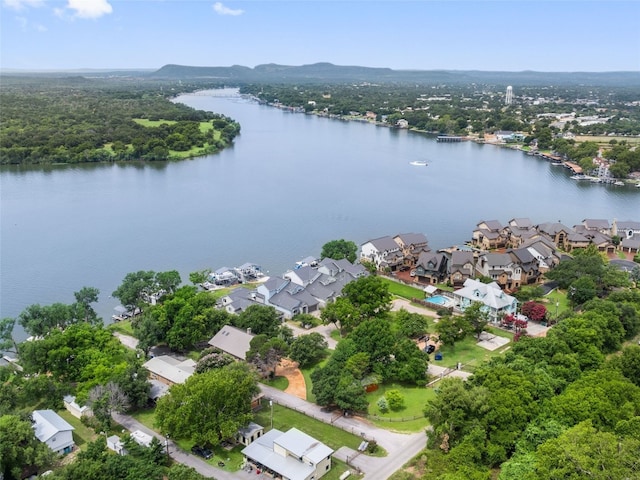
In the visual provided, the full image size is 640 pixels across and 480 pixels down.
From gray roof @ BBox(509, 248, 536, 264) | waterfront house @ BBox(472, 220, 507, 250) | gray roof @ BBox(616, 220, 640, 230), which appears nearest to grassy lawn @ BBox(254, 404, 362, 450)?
gray roof @ BBox(509, 248, 536, 264)

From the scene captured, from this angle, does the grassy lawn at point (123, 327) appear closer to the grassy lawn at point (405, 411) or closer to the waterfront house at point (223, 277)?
the waterfront house at point (223, 277)

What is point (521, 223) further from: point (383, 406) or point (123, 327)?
point (123, 327)

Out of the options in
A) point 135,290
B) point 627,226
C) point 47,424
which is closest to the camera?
point 47,424

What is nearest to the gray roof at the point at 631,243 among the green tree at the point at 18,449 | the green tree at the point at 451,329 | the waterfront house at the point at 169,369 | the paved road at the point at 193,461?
the green tree at the point at 451,329

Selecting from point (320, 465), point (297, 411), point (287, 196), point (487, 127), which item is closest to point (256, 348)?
point (297, 411)

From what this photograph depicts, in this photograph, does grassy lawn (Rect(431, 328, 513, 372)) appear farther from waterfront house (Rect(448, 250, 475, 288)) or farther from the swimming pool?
waterfront house (Rect(448, 250, 475, 288))

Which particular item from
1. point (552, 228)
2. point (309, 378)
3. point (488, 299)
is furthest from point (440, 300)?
point (552, 228)

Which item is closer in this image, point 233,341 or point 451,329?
point 233,341
